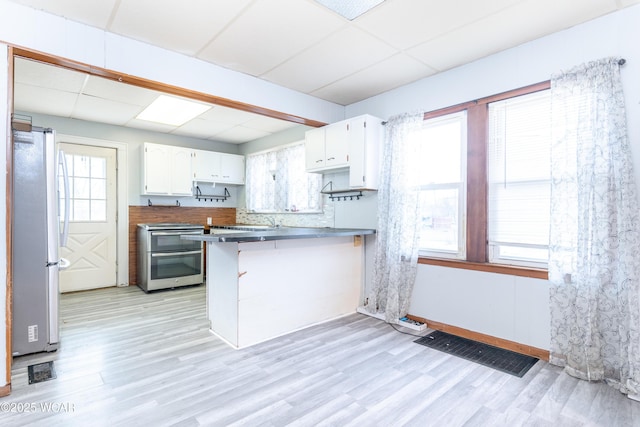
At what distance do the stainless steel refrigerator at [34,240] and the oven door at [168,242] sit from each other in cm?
203

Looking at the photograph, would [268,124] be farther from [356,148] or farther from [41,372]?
[41,372]

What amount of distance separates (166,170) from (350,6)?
417 centimetres

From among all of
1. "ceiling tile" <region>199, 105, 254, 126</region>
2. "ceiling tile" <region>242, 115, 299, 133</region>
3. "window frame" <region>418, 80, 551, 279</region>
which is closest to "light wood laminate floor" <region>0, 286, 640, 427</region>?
"window frame" <region>418, 80, 551, 279</region>

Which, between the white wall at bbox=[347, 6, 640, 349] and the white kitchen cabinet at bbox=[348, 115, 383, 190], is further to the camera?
the white kitchen cabinet at bbox=[348, 115, 383, 190]

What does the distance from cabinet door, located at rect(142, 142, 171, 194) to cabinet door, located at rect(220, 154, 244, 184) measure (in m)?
0.97

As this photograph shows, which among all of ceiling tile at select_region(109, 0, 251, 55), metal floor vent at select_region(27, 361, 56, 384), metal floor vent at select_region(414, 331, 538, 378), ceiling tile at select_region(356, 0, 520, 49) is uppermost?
ceiling tile at select_region(356, 0, 520, 49)

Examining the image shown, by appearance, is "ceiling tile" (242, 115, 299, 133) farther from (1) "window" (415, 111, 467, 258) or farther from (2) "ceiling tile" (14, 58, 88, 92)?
(1) "window" (415, 111, 467, 258)

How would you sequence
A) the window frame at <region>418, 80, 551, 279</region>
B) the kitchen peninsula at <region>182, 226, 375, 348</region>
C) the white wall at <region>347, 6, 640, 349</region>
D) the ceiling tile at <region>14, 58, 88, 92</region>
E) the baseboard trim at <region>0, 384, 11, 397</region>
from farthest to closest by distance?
the ceiling tile at <region>14, 58, 88, 92</region>
the window frame at <region>418, 80, 551, 279</region>
the kitchen peninsula at <region>182, 226, 375, 348</region>
the white wall at <region>347, 6, 640, 349</region>
the baseboard trim at <region>0, 384, 11, 397</region>

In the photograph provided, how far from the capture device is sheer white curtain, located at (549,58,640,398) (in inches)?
85.2

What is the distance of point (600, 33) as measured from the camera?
7.78ft

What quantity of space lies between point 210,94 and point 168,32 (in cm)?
62

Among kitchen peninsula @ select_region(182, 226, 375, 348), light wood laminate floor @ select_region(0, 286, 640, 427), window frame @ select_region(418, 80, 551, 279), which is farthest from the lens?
window frame @ select_region(418, 80, 551, 279)

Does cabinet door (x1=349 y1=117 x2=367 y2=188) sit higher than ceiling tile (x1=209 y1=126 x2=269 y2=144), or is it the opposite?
ceiling tile (x1=209 y1=126 x2=269 y2=144)

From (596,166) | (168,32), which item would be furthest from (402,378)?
(168,32)
